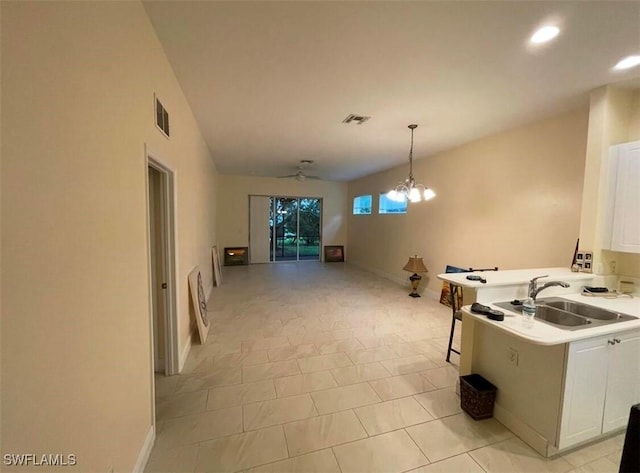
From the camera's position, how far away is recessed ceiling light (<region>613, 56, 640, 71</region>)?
6.82ft

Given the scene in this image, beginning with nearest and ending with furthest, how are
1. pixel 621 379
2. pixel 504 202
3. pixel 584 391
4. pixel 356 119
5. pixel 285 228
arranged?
pixel 584 391, pixel 621 379, pixel 356 119, pixel 504 202, pixel 285 228

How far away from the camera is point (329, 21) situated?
172 cm

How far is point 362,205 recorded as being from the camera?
844 cm

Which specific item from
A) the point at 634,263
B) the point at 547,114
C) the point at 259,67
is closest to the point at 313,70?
the point at 259,67

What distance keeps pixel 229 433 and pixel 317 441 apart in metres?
0.65

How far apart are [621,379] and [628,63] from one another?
8.06 feet

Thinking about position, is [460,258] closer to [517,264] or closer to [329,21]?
[517,264]

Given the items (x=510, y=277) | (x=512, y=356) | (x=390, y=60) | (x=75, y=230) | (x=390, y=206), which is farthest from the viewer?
(x=390, y=206)

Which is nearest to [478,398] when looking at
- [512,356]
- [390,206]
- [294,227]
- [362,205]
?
[512,356]

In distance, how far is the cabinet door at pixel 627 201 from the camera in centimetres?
230

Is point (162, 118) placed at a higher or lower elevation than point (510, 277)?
higher

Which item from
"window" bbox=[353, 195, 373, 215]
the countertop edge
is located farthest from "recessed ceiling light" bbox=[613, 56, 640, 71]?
"window" bbox=[353, 195, 373, 215]

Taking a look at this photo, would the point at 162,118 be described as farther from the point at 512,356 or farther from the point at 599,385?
the point at 599,385

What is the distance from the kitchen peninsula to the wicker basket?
0.06 m
